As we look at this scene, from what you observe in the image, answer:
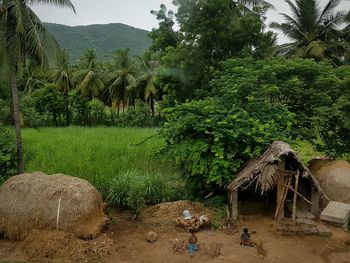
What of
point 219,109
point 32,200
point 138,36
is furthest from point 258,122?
point 138,36

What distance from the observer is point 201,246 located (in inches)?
257

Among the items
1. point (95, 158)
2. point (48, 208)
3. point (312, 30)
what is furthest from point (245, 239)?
point (312, 30)

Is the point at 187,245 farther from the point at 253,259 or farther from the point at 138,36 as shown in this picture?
the point at 138,36

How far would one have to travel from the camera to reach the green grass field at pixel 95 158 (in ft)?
33.6

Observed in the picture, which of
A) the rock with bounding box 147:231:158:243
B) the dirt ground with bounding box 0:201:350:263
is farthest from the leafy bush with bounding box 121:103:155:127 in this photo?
the rock with bounding box 147:231:158:243

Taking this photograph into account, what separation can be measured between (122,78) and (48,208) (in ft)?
76.3

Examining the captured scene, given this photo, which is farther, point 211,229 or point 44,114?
point 44,114

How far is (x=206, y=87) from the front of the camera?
47.7 ft

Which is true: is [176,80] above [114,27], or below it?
below

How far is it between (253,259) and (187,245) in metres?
1.16

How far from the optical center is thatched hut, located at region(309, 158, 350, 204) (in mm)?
8680

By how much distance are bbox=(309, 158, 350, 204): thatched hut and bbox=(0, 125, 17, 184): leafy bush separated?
25.0 feet

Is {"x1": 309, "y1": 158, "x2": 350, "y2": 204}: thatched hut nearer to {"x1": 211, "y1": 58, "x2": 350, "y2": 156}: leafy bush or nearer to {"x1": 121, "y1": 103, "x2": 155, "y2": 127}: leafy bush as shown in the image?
{"x1": 211, "y1": 58, "x2": 350, "y2": 156}: leafy bush

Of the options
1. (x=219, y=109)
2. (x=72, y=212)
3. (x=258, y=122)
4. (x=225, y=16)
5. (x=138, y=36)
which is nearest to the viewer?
(x=72, y=212)
